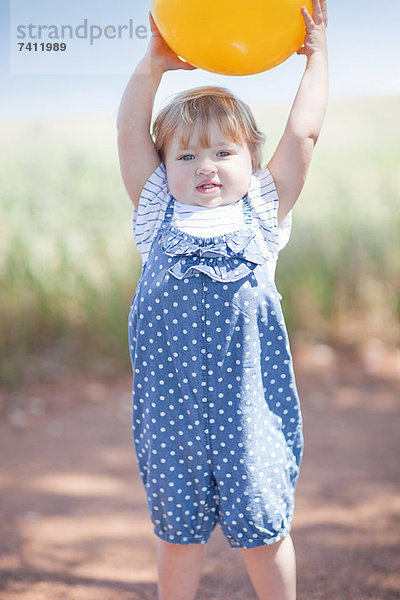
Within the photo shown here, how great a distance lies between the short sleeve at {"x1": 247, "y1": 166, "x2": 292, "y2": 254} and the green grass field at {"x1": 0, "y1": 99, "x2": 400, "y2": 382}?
8.36 feet

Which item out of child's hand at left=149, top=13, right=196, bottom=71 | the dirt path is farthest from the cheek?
the dirt path

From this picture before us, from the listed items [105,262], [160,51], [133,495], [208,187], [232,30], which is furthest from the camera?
[105,262]

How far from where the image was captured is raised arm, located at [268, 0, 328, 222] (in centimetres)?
161

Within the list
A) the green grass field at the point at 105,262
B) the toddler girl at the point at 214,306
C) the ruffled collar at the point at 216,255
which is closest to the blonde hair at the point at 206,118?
the toddler girl at the point at 214,306

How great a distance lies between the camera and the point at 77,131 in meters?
6.82

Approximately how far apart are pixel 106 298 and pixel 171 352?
103 inches

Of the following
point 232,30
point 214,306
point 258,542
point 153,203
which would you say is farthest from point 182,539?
point 232,30

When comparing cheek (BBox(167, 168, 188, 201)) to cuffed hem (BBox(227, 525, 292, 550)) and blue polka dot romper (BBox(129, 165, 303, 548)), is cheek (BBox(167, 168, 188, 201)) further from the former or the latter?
cuffed hem (BBox(227, 525, 292, 550))

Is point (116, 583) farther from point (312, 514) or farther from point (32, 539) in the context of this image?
point (312, 514)

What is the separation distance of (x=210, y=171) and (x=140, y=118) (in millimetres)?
250

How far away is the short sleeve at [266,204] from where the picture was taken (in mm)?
1645

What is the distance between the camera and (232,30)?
4.92 feet

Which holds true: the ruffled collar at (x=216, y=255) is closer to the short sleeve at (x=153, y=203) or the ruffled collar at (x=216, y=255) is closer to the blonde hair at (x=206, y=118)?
the short sleeve at (x=153, y=203)

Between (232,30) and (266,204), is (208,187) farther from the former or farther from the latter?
(232,30)
